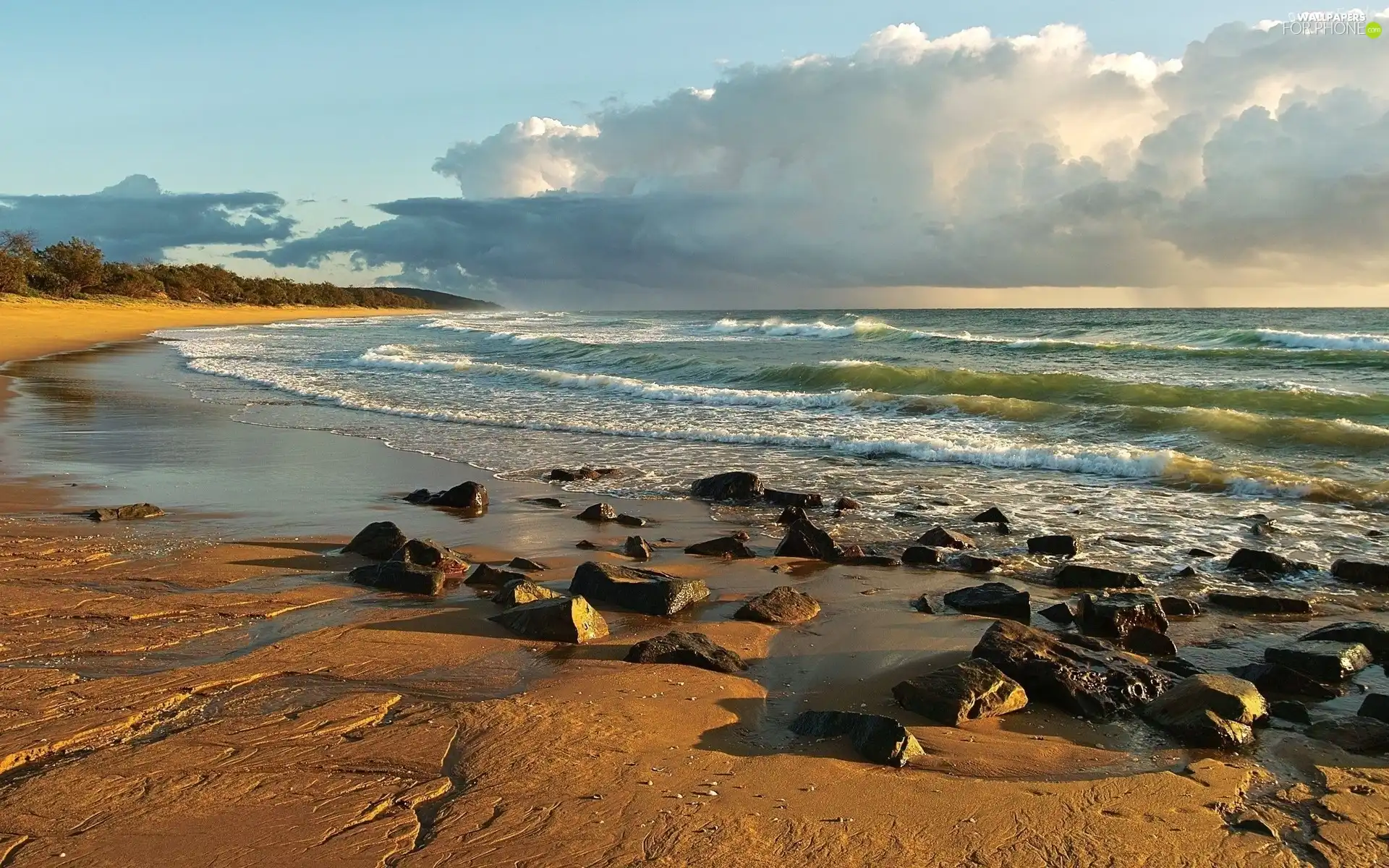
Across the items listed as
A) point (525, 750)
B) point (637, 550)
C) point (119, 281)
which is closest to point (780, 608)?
point (637, 550)

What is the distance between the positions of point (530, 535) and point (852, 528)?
3223mm

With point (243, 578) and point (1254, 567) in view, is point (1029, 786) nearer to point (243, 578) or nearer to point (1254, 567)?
point (1254, 567)

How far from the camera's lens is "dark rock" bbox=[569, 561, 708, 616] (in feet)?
20.8

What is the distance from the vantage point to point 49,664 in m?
4.71

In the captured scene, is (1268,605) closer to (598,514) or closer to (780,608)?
(780,608)

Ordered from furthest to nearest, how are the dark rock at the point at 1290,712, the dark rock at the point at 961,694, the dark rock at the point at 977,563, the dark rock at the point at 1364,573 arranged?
1. the dark rock at the point at 977,563
2. the dark rock at the point at 1364,573
3. the dark rock at the point at 1290,712
4. the dark rock at the point at 961,694

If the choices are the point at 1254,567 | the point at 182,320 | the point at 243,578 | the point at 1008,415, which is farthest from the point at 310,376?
the point at 182,320

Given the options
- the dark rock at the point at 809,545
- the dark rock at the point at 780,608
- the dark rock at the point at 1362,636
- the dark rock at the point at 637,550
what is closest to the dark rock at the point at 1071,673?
the dark rock at the point at 780,608

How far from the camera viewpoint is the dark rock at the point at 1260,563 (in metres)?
7.54

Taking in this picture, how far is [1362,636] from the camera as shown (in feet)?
18.9

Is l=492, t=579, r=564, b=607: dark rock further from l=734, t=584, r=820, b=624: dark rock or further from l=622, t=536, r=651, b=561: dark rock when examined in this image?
l=622, t=536, r=651, b=561: dark rock

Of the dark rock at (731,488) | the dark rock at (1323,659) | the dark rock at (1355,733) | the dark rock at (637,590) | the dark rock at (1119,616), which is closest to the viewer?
the dark rock at (1355,733)

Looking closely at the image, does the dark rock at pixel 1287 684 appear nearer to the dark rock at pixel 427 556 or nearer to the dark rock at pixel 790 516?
the dark rock at pixel 790 516

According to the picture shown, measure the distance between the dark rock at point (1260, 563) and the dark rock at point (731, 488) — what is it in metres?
4.84
